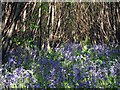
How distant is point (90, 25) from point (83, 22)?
16 centimetres

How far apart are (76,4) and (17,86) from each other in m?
3.03

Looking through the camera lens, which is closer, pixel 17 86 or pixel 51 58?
pixel 17 86

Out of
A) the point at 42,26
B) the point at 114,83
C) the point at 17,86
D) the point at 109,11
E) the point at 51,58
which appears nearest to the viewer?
the point at 17,86

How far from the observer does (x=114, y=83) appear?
297 centimetres

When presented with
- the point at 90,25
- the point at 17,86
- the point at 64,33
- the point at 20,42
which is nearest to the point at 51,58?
the point at 20,42

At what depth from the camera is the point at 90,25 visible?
5.71 meters

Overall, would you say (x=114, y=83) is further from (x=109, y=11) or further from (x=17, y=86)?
(x=109, y=11)

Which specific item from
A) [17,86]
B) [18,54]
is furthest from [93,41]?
[17,86]

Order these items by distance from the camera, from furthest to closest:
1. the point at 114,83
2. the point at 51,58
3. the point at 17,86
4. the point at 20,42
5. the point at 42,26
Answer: the point at 42,26 < the point at 20,42 < the point at 51,58 < the point at 114,83 < the point at 17,86

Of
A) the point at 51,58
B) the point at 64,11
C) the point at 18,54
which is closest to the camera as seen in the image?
the point at 51,58

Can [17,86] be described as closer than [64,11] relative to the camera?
Yes

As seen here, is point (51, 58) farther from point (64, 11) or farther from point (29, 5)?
point (64, 11)

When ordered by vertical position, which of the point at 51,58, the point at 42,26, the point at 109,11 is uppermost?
the point at 109,11

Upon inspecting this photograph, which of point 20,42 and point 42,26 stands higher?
point 42,26
